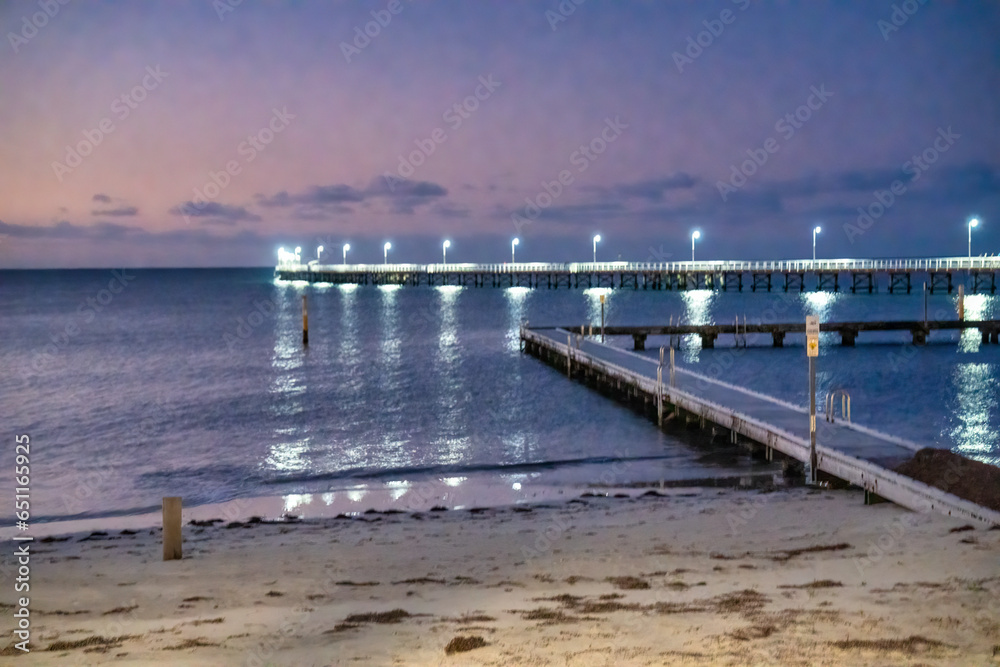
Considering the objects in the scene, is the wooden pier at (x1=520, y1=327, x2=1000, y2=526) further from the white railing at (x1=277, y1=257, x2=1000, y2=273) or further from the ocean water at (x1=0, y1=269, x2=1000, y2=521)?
the white railing at (x1=277, y1=257, x2=1000, y2=273)

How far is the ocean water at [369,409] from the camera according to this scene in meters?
17.8

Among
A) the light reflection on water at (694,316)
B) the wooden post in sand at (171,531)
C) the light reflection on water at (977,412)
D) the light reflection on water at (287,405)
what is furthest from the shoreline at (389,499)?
the light reflection on water at (694,316)

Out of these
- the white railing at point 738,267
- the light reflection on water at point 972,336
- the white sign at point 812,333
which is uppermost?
the white railing at point 738,267

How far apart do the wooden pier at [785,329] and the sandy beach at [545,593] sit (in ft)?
95.8

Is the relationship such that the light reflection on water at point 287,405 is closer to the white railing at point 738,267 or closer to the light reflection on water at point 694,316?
the light reflection on water at point 694,316

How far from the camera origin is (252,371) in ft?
123

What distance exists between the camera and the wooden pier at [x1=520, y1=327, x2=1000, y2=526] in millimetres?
11703

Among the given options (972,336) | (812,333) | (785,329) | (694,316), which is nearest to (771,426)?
(812,333)

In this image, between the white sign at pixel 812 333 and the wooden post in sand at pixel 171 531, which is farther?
the white sign at pixel 812 333

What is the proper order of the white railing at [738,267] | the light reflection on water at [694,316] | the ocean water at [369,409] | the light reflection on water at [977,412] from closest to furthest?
the ocean water at [369,409] → the light reflection on water at [977,412] → the light reflection on water at [694,316] → the white railing at [738,267]

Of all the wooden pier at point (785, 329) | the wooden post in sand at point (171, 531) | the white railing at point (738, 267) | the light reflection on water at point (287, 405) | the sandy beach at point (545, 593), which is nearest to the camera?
the sandy beach at point (545, 593)

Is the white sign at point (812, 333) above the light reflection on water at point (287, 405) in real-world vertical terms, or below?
above

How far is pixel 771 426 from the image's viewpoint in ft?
56.4

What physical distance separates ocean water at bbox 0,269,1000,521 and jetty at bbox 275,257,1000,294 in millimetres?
38377
